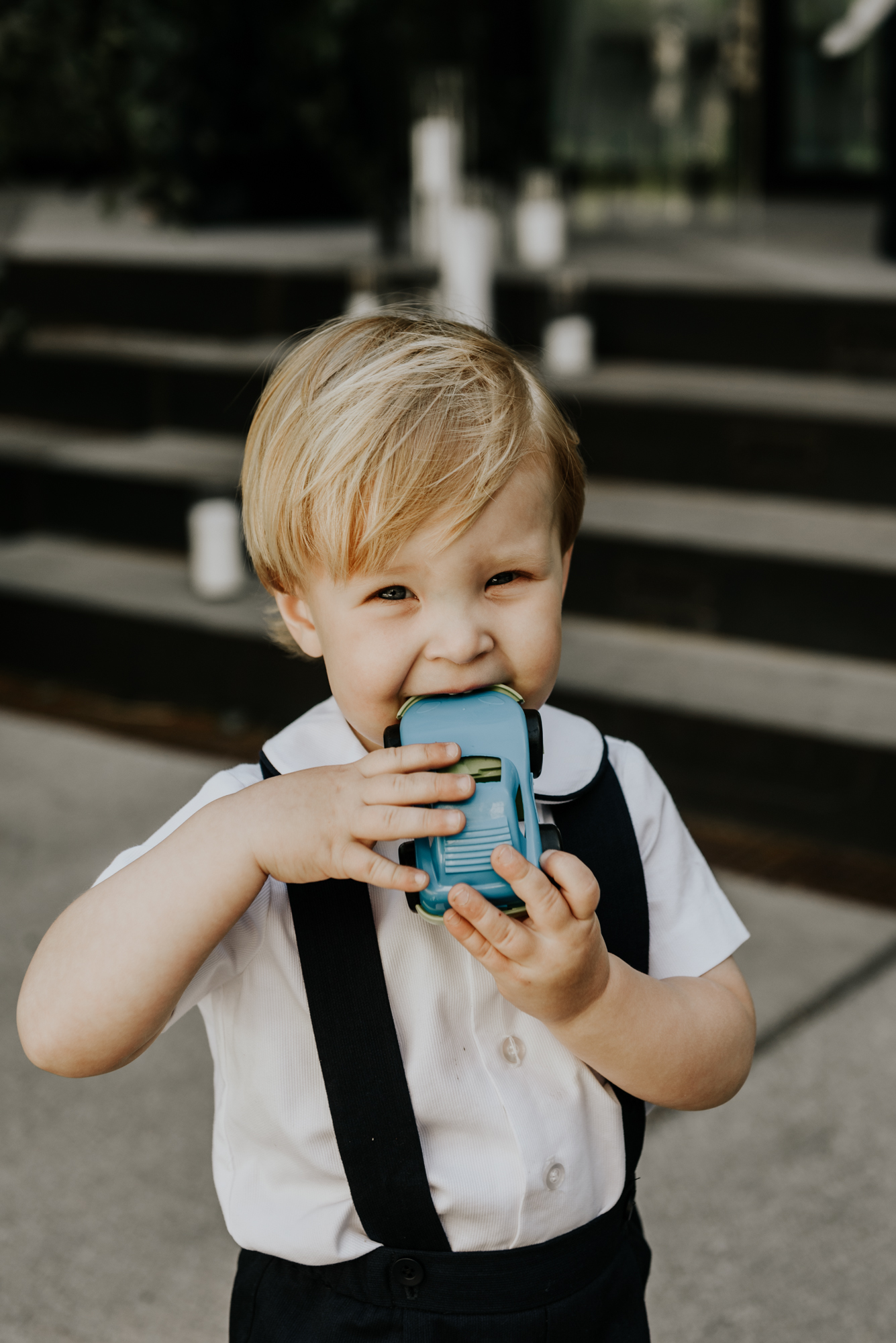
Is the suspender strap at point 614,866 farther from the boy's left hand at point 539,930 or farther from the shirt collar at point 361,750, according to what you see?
the boy's left hand at point 539,930

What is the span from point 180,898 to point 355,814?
0.15 meters

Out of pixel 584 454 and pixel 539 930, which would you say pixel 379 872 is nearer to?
pixel 539 930

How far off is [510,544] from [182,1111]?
154 centimetres

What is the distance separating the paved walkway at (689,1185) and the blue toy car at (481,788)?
1.11m

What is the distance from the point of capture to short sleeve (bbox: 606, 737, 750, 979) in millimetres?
1151

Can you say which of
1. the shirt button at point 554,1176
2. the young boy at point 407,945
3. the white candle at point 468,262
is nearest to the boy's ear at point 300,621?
the young boy at point 407,945

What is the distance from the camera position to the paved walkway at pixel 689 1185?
71.9 inches

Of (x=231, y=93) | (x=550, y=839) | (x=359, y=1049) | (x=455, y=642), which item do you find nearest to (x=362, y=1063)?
(x=359, y=1049)

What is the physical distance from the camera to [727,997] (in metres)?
1.13

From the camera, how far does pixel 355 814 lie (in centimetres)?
96

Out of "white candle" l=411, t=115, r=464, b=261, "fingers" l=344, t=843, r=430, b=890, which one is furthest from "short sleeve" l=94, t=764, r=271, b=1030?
"white candle" l=411, t=115, r=464, b=261

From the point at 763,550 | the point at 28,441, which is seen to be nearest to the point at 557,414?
the point at 763,550

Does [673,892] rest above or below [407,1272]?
above

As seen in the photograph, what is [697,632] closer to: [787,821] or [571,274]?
[787,821]
